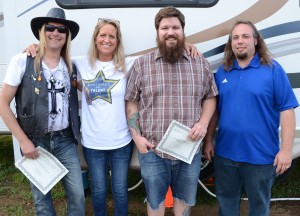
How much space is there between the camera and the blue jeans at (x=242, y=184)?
2482 millimetres

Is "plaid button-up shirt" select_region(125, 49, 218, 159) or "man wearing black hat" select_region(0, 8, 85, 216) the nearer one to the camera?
"man wearing black hat" select_region(0, 8, 85, 216)

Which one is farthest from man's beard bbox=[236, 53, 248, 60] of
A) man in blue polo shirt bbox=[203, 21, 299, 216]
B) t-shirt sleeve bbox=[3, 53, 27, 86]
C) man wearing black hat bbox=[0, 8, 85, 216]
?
t-shirt sleeve bbox=[3, 53, 27, 86]

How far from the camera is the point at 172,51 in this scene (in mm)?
2430

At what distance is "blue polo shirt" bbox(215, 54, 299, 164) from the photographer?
2.38 meters

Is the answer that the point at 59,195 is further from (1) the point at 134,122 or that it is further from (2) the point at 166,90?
(2) the point at 166,90

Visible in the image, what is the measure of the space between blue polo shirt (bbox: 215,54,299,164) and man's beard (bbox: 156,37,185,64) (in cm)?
37

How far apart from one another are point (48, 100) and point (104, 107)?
1.28ft

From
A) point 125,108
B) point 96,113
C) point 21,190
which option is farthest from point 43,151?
point 21,190

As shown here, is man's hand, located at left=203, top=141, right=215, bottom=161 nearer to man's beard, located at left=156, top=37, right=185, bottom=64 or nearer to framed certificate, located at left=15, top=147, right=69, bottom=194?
man's beard, located at left=156, top=37, right=185, bottom=64

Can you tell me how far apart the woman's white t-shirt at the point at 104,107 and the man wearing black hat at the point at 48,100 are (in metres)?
0.09

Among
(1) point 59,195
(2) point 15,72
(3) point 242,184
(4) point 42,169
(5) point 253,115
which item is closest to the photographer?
(2) point 15,72

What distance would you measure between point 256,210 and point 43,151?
1570 mm

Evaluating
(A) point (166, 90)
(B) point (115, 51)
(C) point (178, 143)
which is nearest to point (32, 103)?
(B) point (115, 51)

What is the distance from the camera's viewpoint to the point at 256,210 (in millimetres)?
2596
